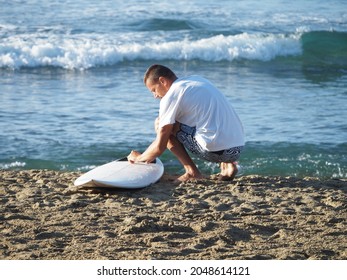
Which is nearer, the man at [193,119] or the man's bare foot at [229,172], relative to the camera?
the man at [193,119]

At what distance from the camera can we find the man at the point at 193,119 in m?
7.19

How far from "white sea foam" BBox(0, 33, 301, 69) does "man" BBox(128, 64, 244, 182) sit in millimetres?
8541

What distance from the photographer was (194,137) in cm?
739

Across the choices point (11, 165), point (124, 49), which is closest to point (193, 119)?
point (11, 165)

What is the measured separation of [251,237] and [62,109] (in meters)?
5.92

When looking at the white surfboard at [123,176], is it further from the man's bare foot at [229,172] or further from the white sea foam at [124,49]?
the white sea foam at [124,49]

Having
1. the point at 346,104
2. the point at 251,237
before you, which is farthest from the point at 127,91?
the point at 251,237

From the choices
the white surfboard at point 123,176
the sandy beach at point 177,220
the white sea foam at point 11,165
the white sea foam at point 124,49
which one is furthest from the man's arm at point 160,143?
the white sea foam at point 124,49

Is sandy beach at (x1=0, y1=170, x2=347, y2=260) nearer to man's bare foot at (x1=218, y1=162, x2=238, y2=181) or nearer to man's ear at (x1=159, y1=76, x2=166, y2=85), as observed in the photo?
man's bare foot at (x1=218, y1=162, x2=238, y2=181)

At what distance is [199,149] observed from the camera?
745 centimetres

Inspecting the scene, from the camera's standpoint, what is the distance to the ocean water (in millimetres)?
9555

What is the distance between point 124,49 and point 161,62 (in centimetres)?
78

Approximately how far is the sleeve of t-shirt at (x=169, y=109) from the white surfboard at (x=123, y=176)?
504 millimetres

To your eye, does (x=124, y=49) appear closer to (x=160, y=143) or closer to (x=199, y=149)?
(x=199, y=149)
